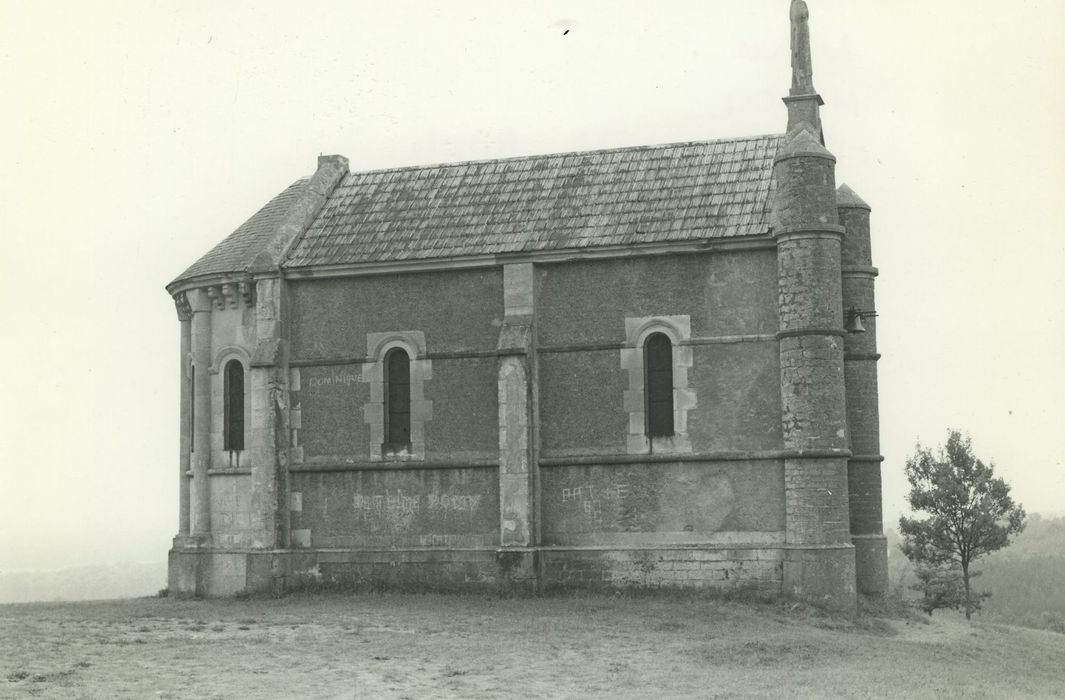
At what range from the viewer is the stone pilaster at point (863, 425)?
86.9 ft

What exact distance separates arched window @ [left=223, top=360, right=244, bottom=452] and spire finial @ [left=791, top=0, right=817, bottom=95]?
12702 mm

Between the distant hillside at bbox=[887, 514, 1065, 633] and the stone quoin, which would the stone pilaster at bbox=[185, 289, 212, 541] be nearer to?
the stone quoin

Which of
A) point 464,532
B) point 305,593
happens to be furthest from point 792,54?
point 305,593

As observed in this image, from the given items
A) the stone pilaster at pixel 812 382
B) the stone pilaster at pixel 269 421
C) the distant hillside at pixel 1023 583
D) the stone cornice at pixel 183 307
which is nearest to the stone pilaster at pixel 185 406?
the stone cornice at pixel 183 307

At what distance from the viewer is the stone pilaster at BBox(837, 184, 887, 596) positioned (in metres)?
26.5

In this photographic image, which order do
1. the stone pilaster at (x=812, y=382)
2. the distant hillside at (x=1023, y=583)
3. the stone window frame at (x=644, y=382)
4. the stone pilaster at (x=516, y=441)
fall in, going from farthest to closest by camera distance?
the distant hillside at (x=1023, y=583) < the stone pilaster at (x=516, y=441) < the stone window frame at (x=644, y=382) < the stone pilaster at (x=812, y=382)

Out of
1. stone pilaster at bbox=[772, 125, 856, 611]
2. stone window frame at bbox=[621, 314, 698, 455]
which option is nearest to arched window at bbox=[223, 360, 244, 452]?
stone window frame at bbox=[621, 314, 698, 455]

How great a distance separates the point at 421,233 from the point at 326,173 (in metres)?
3.61

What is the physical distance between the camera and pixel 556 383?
84.2ft

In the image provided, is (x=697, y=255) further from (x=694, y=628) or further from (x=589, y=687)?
(x=589, y=687)

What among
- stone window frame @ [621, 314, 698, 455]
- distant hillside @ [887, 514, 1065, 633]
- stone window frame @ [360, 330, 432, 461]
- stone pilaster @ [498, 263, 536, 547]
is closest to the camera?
stone window frame @ [621, 314, 698, 455]

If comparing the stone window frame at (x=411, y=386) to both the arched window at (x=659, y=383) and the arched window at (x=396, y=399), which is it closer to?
the arched window at (x=396, y=399)

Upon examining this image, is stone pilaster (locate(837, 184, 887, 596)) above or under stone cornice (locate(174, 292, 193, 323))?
under

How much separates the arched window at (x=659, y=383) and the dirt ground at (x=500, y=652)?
333cm
